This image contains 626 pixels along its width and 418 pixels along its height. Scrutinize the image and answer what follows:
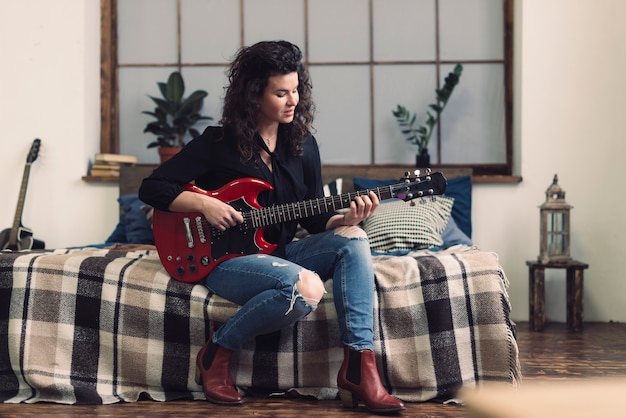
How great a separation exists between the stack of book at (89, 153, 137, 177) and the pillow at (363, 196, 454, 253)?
131 cm

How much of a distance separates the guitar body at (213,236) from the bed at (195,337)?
0.10 metres

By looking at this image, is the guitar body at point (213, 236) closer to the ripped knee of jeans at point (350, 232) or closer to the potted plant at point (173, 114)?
the ripped knee of jeans at point (350, 232)

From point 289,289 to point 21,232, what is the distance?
6.78 feet

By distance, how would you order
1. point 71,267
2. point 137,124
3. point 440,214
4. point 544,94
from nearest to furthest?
point 71,267
point 440,214
point 544,94
point 137,124

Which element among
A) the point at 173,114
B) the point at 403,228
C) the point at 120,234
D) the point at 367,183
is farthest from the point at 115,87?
the point at 403,228

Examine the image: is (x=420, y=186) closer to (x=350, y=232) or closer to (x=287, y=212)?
(x=350, y=232)

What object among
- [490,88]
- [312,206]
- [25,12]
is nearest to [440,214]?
[490,88]

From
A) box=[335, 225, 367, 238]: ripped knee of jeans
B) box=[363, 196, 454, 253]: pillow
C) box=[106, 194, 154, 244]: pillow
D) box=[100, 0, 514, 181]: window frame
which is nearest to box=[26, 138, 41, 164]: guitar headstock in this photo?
box=[100, 0, 514, 181]: window frame

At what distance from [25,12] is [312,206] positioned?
90.2 inches

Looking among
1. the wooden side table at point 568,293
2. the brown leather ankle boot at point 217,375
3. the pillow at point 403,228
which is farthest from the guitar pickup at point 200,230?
the wooden side table at point 568,293

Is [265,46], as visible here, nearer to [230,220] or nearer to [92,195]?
[230,220]

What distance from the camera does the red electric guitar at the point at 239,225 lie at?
7.43ft

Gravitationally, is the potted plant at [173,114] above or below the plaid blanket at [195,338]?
above

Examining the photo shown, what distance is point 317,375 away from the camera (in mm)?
2330
